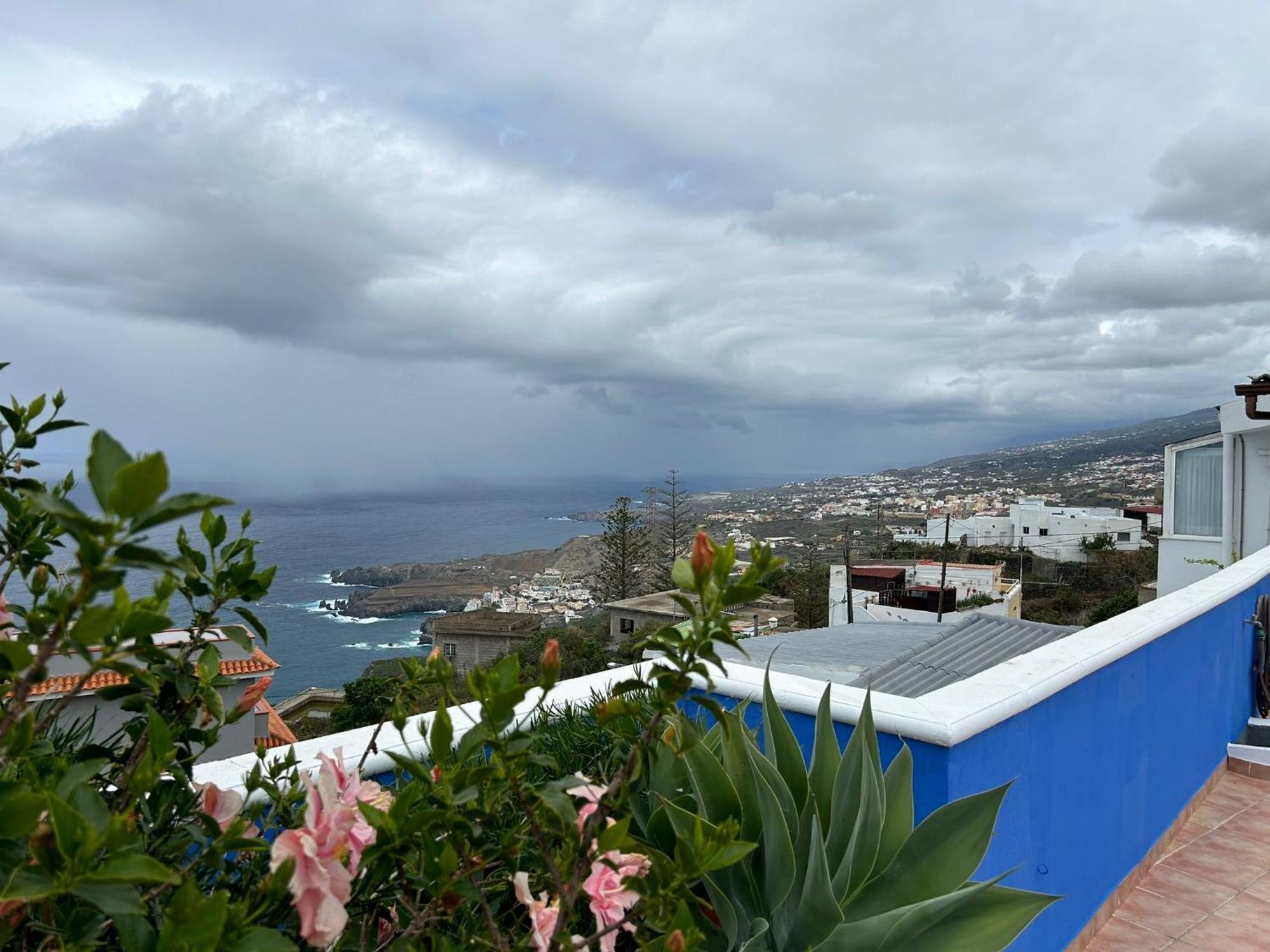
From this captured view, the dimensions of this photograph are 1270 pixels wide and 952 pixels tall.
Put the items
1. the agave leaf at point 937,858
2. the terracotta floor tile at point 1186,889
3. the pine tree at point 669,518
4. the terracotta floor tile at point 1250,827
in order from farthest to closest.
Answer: the pine tree at point 669,518 < the terracotta floor tile at point 1250,827 < the terracotta floor tile at point 1186,889 < the agave leaf at point 937,858

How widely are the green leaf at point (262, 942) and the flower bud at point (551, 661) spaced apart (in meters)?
0.32

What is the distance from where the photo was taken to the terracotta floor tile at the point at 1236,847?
3.26 metres

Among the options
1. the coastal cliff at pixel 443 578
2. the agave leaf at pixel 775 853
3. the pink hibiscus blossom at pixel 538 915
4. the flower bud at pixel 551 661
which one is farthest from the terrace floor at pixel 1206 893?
the coastal cliff at pixel 443 578

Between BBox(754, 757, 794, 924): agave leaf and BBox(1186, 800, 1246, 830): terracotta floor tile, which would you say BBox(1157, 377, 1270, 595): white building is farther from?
BBox(754, 757, 794, 924): agave leaf

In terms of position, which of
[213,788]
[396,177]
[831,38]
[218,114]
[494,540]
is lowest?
[494,540]

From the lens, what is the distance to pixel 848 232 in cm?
3638

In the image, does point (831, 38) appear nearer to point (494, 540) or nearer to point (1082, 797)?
point (1082, 797)

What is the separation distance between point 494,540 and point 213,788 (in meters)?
82.7

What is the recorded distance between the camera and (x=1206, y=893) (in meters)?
2.98

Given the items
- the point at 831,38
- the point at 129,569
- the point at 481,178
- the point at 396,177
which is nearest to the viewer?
the point at 129,569

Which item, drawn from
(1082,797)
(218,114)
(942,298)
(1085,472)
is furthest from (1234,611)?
(942,298)

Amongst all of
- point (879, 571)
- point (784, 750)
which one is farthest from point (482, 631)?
point (784, 750)

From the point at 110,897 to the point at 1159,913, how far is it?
340 centimetres

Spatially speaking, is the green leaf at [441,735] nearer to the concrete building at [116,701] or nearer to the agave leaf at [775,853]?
the concrete building at [116,701]
